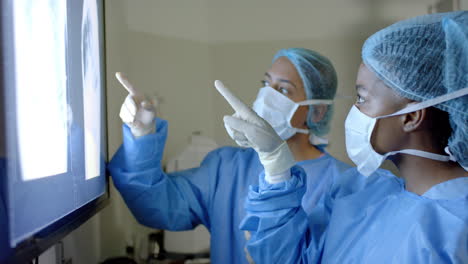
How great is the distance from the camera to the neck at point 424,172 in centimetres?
87

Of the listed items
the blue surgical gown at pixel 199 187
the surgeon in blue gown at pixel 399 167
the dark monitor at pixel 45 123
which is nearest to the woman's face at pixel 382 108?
the surgeon in blue gown at pixel 399 167

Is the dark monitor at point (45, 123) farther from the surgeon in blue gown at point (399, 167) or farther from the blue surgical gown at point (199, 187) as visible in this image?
the surgeon in blue gown at point (399, 167)

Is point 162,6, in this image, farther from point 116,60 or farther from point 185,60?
point 116,60

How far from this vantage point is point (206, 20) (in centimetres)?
234

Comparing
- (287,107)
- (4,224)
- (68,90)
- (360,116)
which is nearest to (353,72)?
(287,107)

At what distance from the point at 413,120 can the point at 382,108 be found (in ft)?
0.26

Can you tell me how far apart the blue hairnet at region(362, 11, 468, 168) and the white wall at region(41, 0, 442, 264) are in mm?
1166

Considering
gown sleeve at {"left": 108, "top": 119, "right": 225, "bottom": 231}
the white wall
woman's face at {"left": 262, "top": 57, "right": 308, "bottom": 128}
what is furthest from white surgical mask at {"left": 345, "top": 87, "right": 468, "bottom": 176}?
the white wall

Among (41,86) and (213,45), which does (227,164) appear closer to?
(41,86)

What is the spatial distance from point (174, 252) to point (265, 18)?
1.53 m

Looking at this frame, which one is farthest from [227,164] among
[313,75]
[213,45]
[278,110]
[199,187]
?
[213,45]

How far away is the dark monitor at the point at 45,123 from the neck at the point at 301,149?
2.51 ft

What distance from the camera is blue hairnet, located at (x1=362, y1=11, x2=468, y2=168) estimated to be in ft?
2.65

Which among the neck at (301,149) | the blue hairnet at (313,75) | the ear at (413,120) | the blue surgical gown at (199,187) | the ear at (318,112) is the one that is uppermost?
the blue hairnet at (313,75)
